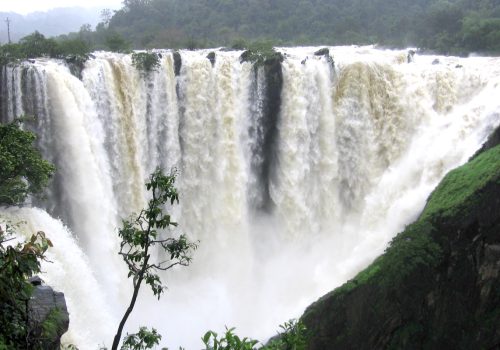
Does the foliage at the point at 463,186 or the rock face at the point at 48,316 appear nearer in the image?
the rock face at the point at 48,316

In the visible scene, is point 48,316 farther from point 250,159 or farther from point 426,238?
point 250,159

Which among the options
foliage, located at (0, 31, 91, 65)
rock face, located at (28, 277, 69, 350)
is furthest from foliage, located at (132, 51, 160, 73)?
rock face, located at (28, 277, 69, 350)

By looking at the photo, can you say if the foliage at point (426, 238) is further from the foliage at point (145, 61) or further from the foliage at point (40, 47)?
the foliage at point (40, 47)

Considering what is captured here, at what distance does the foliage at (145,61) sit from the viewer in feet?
51.5

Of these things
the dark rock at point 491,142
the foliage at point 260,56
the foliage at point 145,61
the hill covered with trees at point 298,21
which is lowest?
the dark rock at point 491,142

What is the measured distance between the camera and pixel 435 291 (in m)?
10.5

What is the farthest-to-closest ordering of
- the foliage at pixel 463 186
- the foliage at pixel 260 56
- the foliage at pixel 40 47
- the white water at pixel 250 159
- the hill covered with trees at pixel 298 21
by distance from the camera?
1. the hill covered with trees at pixel 298 21
2. the foliage at pixel 260 56
3. the foliage at pixel 40 47
4. the white water at pixel 250 159
5. the foliage at pixel 463 186

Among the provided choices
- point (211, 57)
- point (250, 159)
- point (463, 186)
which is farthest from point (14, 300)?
point (250, 159)

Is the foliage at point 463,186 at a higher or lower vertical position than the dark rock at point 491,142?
lower

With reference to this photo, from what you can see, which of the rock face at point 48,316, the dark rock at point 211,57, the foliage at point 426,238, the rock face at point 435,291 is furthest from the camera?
the dark rock at point 211,57

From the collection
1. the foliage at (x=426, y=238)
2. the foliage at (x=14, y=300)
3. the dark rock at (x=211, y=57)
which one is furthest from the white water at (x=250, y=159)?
the foliage at (x=14, y=300)

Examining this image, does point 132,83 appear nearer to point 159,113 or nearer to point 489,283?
point 159,113

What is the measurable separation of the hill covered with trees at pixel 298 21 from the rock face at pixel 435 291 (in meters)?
18.2

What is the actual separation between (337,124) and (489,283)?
27.2 feet
